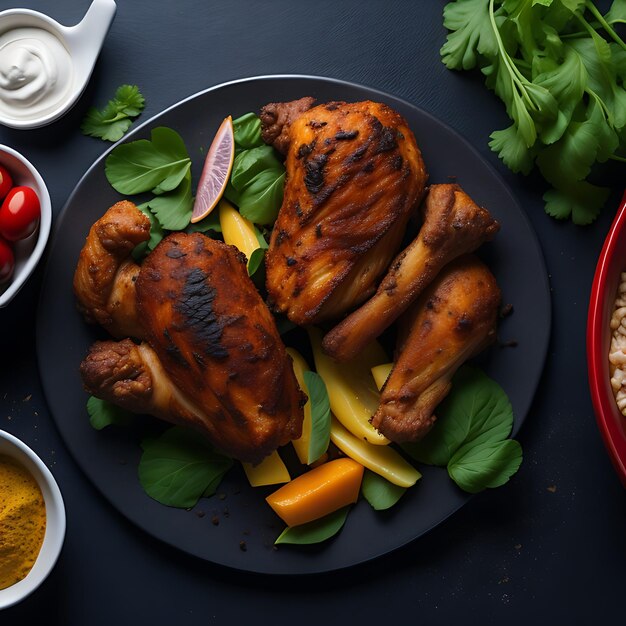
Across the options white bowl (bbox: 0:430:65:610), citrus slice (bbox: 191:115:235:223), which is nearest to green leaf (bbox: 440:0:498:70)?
citrus slice (bbox: 191:115:235:223)

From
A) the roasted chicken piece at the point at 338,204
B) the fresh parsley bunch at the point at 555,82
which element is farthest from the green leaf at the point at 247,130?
the fresh parsley bunch at the point at 555,82

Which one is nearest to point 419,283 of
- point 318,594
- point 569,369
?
point 569,369

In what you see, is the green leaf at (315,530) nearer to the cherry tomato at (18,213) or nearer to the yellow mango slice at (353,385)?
the yellow mango slice at (353,385)

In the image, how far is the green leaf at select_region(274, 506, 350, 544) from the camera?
2607 mm

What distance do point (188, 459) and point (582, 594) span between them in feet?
4.57

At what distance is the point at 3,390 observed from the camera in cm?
275

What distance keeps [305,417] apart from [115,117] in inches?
46.8

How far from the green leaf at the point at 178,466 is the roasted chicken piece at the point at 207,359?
0.18 m

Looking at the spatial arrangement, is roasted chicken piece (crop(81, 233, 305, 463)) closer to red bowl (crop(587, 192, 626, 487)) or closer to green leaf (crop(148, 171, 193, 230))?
green leaf (crop(148, 171, 193, 230))

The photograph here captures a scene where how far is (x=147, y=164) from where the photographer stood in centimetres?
265

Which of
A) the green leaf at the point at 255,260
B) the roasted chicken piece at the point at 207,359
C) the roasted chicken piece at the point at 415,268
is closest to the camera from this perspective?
the roasted chicken piece at the point at 207,359

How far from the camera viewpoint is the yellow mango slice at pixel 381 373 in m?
2.57

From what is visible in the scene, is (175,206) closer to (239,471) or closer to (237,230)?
(237,230)

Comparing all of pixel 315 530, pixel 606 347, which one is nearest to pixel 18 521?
pixel 315 530
